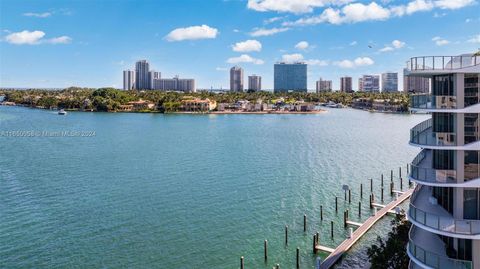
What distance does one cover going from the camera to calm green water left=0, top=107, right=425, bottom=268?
25.8 m

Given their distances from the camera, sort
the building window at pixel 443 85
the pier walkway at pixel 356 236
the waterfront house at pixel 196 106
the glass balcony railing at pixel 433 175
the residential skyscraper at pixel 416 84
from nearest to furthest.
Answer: the glass balcony railing at pixel 433 175, the building window at pixel 443 85, the residential skyscraper at pixel 416 84, the pier walkway at pixel 356 236, the waterfront house at pixel 196 106

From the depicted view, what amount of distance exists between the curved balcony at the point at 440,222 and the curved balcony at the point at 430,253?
74cm

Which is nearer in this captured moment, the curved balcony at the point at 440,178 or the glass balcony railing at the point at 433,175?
the curved balcony at the point at 440,178

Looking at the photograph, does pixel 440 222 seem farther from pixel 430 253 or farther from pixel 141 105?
pixel 141 105

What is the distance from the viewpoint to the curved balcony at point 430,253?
1310cm

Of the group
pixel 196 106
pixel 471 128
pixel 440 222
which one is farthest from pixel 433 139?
pixel 196 106

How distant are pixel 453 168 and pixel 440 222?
183 cm

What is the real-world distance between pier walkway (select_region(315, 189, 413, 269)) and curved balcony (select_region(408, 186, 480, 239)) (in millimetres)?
9328

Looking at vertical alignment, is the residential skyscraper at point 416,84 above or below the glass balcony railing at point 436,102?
Result: above

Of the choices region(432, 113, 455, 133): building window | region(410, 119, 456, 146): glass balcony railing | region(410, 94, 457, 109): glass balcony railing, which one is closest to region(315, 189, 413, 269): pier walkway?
region(410, 119, 456, 146): glass balcony railing

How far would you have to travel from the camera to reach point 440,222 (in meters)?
13.5

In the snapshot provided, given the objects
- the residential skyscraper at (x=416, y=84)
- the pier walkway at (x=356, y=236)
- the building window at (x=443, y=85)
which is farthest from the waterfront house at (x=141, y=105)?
the building window at (x=443, y=85)

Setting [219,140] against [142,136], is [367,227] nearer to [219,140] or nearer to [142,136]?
[219,140]

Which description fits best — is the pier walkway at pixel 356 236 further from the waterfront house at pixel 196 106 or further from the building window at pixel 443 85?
the waterfront house at pixel 196 106
